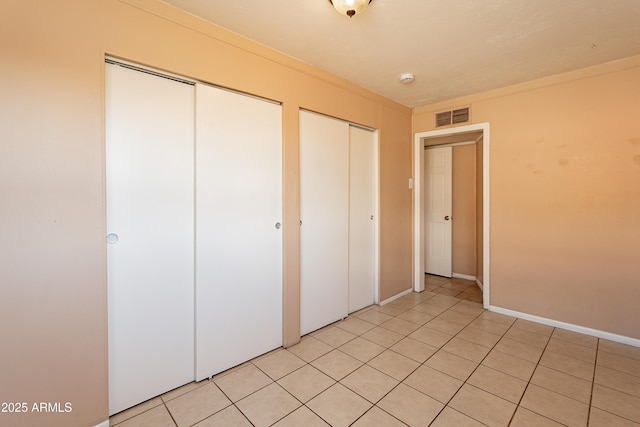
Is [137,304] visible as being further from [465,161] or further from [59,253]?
[465,161]

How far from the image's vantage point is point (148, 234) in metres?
1.81

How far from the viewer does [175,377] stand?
6.40 feet

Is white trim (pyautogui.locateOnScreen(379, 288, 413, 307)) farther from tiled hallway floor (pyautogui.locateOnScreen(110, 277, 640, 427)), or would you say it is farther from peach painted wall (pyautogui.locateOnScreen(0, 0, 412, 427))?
peach painted wall (pyautogui.locateOnScreen(0, 0, 412, 427))

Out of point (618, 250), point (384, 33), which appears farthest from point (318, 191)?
point (618, 250)

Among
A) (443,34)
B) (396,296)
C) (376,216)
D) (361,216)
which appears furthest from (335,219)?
(443,34)

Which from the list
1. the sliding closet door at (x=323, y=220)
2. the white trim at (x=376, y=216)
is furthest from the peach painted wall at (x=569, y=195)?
the sliding closet door at (x=323, y=220)

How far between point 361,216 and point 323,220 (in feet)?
2.19

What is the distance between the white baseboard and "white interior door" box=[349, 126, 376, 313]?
1.60m

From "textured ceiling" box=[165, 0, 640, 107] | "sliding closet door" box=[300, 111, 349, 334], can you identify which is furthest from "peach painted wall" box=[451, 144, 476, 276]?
"sliding closet door" box=[300, 111, 349, 334]

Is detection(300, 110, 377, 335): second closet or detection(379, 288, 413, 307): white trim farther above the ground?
detection(300, 110, 377, 335): second closet

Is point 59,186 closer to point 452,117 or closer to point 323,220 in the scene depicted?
point 323,220

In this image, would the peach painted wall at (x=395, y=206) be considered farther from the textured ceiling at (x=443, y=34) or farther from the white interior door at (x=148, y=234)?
the white interior door at (x=148, y=234)

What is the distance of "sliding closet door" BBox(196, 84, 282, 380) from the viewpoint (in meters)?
2.04

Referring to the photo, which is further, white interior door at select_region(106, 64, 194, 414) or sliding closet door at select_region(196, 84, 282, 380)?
sliding closet door at select_region(196, 84, 282, 380)
